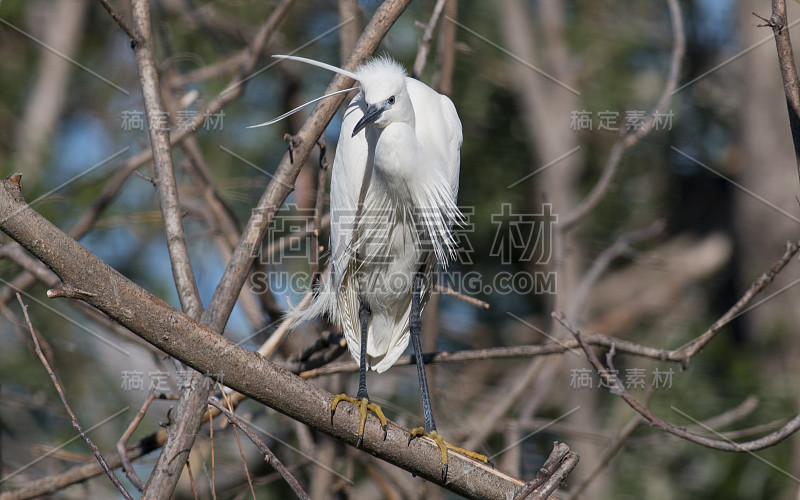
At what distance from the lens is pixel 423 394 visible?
174 cm

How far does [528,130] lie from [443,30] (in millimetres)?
1624

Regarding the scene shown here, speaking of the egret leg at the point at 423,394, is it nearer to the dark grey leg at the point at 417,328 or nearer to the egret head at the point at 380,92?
the dark grey leg at the point at 417,328

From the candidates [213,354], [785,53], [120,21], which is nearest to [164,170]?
[120,21]

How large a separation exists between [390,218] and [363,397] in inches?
20.5

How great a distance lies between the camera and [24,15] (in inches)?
144

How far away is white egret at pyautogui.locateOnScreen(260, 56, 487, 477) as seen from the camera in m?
1.65

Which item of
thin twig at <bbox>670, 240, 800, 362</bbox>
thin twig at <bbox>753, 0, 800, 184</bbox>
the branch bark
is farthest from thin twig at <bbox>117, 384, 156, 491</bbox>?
thin twig at <bbox>753, 0, 800, 184</bbox>

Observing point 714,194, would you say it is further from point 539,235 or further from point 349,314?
point 349,314

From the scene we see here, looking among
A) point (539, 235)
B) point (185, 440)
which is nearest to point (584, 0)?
point (539, 235)

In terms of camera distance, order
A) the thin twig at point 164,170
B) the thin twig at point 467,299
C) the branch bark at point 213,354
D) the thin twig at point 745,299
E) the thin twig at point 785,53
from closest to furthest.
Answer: the branch bark at point 213,354
the thin twig at point 785,53
the thin twig at point 745,299
the thin twig at point 164,170
the thin twig at point 467,299

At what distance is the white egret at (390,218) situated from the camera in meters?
1.65

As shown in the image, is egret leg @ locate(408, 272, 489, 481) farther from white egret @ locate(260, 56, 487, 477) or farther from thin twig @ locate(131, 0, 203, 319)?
thin twig @ locate(131, 0, 203, 319)

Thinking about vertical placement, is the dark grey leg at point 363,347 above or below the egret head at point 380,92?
below

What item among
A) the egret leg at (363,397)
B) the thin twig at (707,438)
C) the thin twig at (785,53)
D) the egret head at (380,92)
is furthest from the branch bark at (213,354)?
the thin twig at (785,53)
